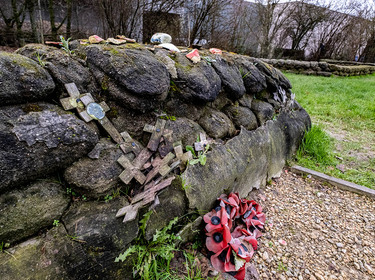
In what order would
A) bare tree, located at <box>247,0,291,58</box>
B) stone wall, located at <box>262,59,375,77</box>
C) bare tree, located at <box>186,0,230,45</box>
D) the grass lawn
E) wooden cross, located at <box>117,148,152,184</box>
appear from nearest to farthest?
wooden cross, located at <box>117,148,152,184</box>
the grass lawn
bare tree, located at <box>186,0,230,45</box>
stone wall, located at <box>262,59,375,77</box>
bare tree, located at <box>247,0,291,58</box>

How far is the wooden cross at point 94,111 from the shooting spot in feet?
4.65

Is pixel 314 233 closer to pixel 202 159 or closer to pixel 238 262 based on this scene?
pixel 238 262

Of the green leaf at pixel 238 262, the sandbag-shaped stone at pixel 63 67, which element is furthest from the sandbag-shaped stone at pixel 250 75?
the green leaf at pixel 238 262

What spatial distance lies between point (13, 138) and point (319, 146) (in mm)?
3866

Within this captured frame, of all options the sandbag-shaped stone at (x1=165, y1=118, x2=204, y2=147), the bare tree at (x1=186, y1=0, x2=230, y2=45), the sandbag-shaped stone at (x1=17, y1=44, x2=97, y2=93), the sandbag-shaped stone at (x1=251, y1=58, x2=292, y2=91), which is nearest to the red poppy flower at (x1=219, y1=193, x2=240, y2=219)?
the sandbag-shaped stone at (x1=165, y1=118, x2=204, y2=147)

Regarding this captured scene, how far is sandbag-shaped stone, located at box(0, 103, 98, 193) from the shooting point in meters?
1.12

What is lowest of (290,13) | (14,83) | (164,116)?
(164,116)

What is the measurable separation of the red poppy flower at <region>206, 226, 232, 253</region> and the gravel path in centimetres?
38

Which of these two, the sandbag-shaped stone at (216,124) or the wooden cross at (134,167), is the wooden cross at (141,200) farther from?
the sandbag-shaped stone at (216,124)

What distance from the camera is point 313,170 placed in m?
3.17

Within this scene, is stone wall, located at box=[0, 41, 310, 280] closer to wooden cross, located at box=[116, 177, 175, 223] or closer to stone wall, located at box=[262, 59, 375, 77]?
wooden cross, located at box=[116, 177, 175, 223]

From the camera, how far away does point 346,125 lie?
187 inches

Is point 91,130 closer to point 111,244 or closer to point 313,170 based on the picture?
point 111,244

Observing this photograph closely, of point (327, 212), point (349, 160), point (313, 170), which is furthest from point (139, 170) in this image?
point (349, 160)
